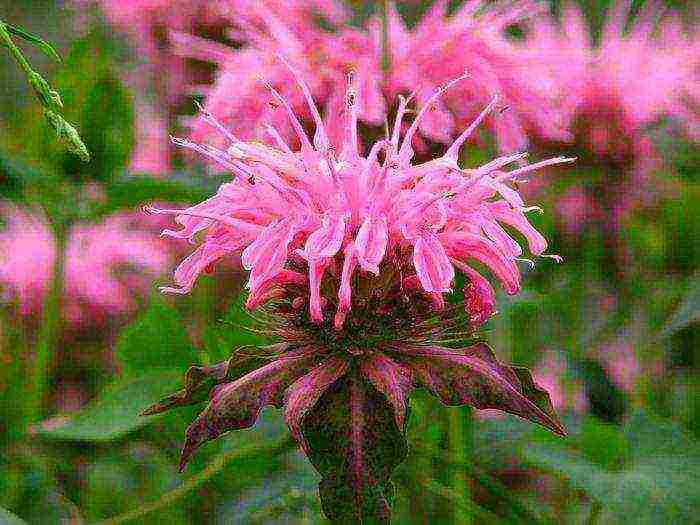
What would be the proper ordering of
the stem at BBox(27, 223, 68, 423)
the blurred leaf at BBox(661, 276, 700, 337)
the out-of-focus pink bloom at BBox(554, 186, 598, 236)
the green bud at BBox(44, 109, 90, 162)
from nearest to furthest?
the green bud at BBox(44, 109, 90, 162)
the blurred leaf at BBox(661, 276, 700, 337)
the stem at BBox(27, 223, 68, 423)
the out-of-focus pink bloom at BBox(554, 186, 598, 236)

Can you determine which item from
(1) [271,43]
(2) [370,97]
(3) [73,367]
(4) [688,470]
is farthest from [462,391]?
(3) [73,367]

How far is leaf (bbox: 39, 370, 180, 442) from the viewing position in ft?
1.76

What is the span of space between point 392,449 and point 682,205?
51 cm

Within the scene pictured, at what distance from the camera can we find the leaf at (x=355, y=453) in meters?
0.41

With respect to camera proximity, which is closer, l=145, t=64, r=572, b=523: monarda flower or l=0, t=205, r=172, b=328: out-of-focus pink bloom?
l=145, t=64, r=572, b=523: monarda flower

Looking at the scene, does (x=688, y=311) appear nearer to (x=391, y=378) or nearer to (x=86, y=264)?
(x=391, y=378)

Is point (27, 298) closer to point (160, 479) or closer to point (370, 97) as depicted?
point (160, 479)

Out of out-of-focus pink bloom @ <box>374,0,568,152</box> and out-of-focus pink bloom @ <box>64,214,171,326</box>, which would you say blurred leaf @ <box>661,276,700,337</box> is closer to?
out-of-focus pink bloom @ <box>374,0,568,152</box>

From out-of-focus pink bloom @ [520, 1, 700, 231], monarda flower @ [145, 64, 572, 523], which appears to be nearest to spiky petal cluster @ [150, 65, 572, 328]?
monarda flower @ [145, 64, 572, 523]

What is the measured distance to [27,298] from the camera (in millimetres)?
986

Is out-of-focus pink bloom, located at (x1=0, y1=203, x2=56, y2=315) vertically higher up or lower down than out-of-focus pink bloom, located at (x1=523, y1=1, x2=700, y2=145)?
lower down

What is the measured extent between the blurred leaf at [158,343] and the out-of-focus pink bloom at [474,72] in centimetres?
23

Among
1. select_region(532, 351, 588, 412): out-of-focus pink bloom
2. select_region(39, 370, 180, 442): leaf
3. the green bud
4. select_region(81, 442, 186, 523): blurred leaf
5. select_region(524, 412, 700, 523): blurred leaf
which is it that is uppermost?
the green bud

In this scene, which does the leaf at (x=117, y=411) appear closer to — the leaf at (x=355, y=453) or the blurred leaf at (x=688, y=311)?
the leaf at (x=355, y=453)
